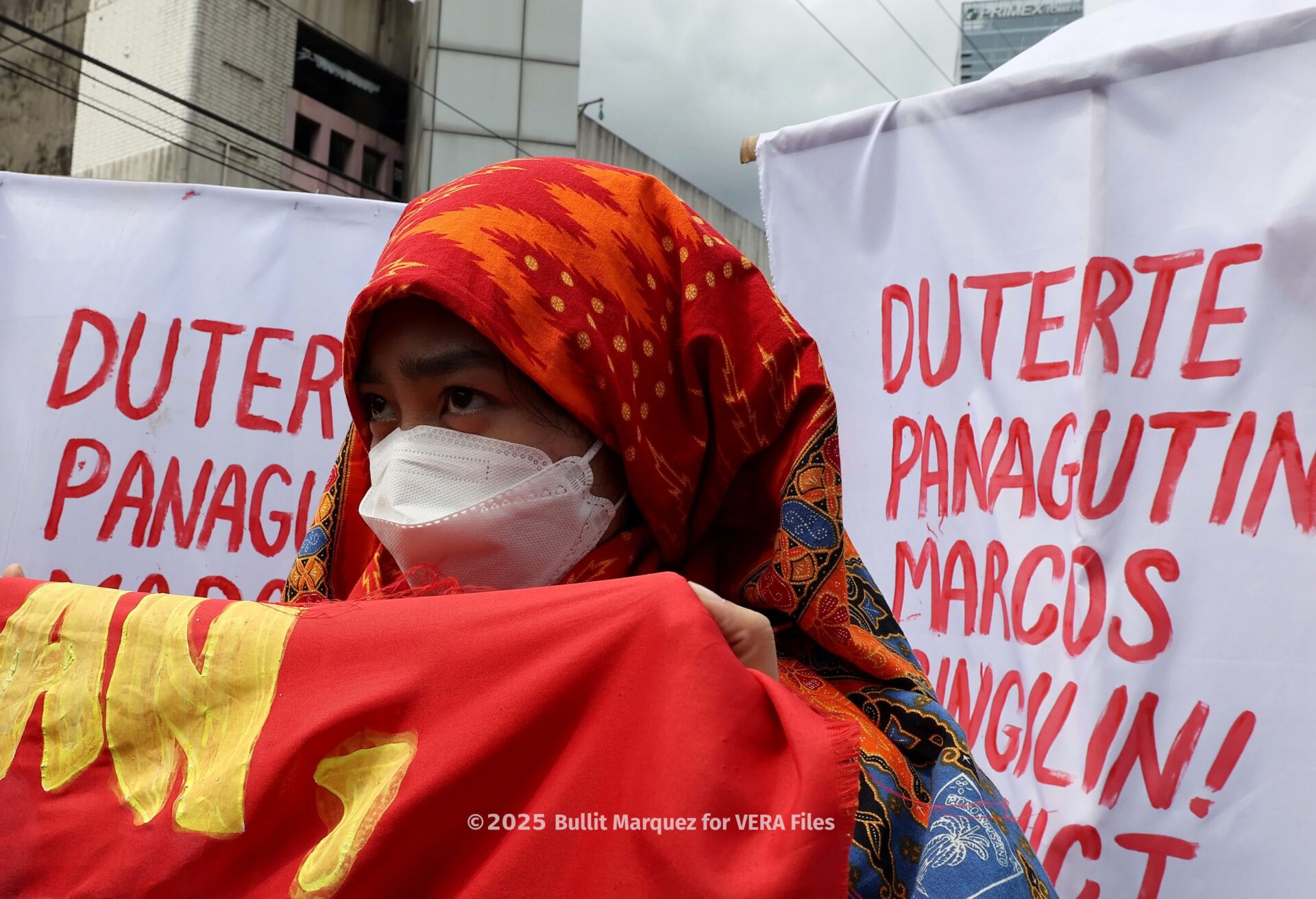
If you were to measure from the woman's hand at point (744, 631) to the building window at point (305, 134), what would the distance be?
12.8 meters

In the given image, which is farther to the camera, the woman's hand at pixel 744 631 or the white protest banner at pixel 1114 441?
the white protest banner at pixel 1114 441

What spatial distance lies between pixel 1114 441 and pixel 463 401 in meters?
1.07

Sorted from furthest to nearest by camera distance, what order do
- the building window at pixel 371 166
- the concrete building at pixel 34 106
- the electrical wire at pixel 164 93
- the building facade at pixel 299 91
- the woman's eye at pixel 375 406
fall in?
the building window at pixel 371 166
the concrete building at pixel 34 106
the building facade at pixel 299 91
the electrical wire at pixel 164 93
the woman's eye at pixel 375 406

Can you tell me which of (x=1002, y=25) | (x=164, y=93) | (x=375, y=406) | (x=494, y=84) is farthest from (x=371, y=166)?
(x=1002, y=25)

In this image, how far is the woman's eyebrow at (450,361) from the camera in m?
1.06

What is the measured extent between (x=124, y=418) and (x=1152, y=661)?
2.03m

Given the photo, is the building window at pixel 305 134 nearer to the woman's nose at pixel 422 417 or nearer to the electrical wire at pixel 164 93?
the electrical wire at pixel 164 93

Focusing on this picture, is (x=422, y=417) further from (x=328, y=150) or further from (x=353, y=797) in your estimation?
(x=328, y=150)

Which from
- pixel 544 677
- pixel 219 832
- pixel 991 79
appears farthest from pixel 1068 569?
pixel 219 832

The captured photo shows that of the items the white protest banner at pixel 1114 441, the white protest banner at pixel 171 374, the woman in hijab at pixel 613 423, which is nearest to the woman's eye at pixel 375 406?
the woman in hijab at pixel 613 423

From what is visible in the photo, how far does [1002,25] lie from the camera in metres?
27.4

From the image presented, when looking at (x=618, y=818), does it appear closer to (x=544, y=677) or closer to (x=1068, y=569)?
(x=544, y=677)

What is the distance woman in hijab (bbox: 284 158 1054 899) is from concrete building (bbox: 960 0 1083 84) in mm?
23566

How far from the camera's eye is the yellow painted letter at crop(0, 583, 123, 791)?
91 cm
